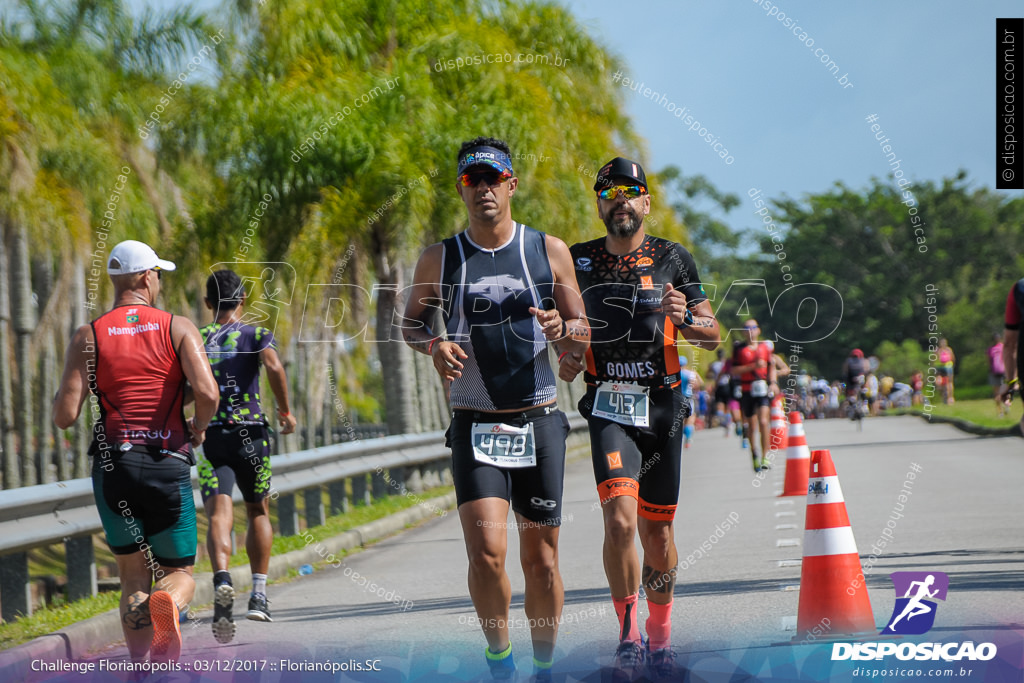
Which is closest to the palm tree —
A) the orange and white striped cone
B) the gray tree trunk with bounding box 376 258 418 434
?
the gray tree trunk with bounding box 376 258 418 434

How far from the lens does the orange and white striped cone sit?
11297 millimetres

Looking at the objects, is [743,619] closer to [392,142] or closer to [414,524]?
[414,524]

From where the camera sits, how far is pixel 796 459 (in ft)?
40.0

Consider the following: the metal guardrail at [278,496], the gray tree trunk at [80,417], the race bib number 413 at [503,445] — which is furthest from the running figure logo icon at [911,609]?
the gray tree trunk at [80,417]

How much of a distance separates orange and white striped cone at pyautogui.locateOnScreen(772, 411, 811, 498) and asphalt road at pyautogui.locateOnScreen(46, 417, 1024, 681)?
0.21 meters

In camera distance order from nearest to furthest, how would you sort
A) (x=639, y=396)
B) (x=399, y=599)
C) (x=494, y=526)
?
(x=494, y=526) → (x=639, y=396) → (x=399, y=599)

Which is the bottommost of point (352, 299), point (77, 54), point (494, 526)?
point (494, 526)

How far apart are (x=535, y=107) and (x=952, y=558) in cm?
944

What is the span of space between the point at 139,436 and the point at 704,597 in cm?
354

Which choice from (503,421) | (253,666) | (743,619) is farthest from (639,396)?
(253,666)

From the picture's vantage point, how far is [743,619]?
6.61 metres

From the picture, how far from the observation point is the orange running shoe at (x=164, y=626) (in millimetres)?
5230

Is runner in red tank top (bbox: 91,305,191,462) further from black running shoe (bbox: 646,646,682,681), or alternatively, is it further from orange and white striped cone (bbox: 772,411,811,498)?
orange and white striped cone (bbox: 772,411,811,498)

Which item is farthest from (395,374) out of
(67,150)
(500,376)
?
(500,376)
